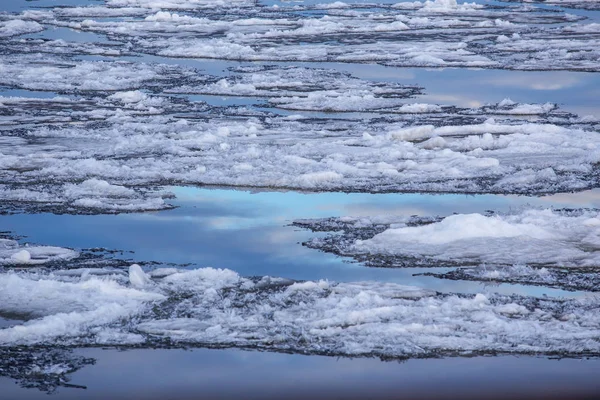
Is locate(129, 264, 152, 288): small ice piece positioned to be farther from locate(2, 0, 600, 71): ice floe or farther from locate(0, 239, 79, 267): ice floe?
locate(2, 0, 600, 71): ice floe

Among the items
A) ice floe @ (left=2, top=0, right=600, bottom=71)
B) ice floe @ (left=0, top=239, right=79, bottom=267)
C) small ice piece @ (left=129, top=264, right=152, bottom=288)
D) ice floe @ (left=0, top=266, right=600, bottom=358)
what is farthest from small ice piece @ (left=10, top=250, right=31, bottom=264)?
ice floe @ (left=2, top=0, right=600, bottom=71)

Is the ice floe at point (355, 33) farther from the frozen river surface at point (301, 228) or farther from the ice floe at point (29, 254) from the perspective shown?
the ice floe at point (29, 254)

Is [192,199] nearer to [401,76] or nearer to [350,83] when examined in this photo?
[350,83]

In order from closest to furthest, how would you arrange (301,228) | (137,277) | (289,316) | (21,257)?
1. (289,316)
2. (137,277)
3. (21,257)
4. (301,228)

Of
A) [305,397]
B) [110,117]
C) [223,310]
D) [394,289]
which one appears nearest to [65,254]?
[223,310]

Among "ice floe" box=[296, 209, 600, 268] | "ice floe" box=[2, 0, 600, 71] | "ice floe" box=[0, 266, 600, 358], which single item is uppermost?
"ice floe" box=[2, 0, 600, 71]

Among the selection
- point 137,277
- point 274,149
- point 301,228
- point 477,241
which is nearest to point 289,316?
point 137,277

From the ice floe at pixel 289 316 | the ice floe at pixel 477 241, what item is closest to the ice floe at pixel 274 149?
the ice floe at pixel 477 241

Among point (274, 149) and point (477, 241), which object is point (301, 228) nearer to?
point (477, 241)

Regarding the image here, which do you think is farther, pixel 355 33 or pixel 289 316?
pixel 355 33
